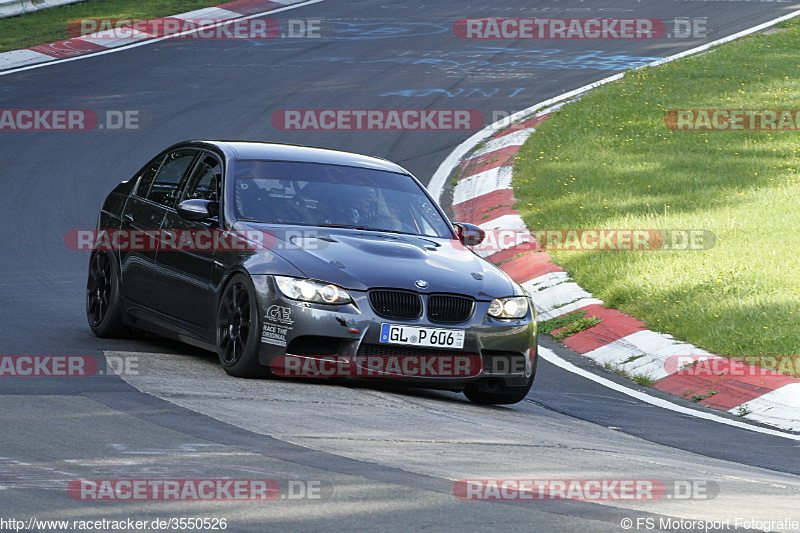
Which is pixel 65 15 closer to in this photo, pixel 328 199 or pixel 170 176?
pixel 170 176

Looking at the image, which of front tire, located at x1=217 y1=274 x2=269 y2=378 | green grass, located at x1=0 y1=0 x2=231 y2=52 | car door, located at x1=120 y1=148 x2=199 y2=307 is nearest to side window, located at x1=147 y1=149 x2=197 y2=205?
car door, located at x1=120 y1=148 x2=199 y2=307

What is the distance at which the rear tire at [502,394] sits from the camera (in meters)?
7.76

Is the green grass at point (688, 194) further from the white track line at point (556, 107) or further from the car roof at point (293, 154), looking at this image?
the car roof at point (293, 154)

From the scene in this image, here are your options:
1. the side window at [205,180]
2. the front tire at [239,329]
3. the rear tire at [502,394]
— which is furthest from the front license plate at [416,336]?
the side window at [205,180]

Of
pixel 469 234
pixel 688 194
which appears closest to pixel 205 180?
pixel 469 234

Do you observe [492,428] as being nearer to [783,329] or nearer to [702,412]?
[702,412]

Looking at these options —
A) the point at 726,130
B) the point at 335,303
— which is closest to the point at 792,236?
the point at 726,130

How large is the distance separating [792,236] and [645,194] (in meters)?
2.33

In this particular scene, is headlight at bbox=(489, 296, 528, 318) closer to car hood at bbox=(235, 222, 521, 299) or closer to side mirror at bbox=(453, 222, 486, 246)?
car hood at bbox=(235, 222, 521, 299)

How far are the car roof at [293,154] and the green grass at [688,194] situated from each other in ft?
9.82

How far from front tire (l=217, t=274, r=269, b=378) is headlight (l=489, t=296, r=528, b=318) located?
143 cm

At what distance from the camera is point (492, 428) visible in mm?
6801

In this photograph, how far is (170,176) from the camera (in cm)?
903

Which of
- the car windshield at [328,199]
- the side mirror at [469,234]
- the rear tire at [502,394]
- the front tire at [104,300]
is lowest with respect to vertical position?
the rear tire at [502,394]
